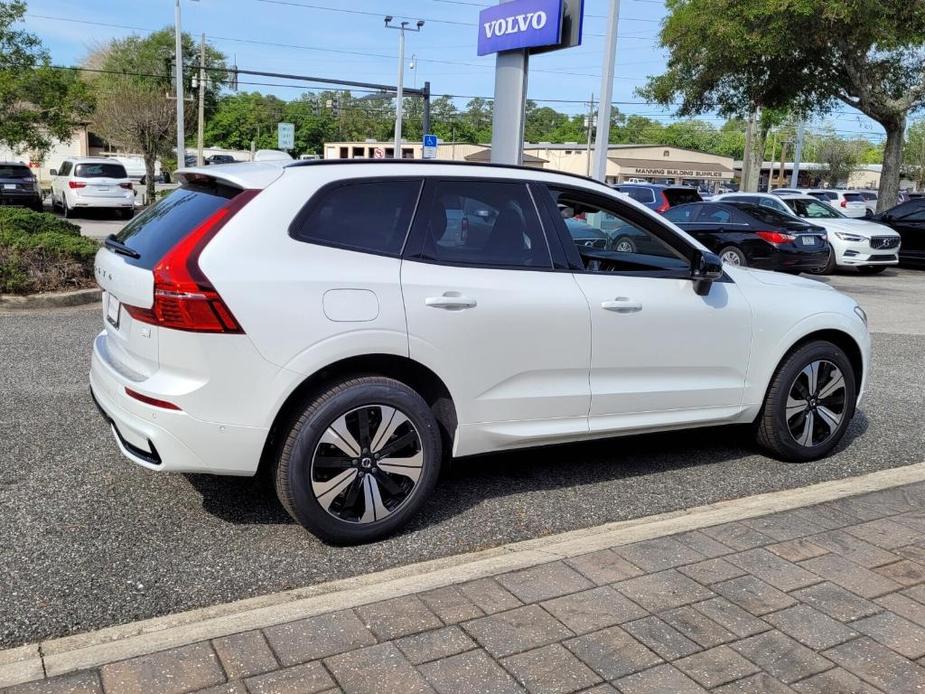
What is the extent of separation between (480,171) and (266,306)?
1395mm

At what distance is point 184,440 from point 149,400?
226 mm

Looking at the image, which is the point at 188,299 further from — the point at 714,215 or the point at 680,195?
the point at 680,195

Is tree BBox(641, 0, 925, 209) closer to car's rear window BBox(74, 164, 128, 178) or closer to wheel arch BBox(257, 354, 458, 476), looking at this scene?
car's rear window BBox(74, 164, 128, 178)

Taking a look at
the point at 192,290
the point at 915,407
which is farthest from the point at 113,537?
the point at 915,407

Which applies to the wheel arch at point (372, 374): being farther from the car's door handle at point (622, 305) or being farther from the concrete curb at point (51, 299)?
the concrete curb at point (51, 299)

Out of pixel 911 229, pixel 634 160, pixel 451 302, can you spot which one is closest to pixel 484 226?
pixel 451 302

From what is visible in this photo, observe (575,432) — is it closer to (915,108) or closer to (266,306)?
(266,306)

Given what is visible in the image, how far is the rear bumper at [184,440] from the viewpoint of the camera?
11.7 feet

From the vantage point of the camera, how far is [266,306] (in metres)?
3.57

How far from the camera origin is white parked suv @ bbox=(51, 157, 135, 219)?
24.3m

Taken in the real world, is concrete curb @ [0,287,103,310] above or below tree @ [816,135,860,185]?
below

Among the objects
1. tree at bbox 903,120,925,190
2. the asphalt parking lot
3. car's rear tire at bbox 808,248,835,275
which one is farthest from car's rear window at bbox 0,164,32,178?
tree at bbox 903,120,925,190

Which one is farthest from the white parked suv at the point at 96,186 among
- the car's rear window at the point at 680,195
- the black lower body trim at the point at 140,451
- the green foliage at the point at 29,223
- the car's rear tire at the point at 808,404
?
the car's rear tire at the point at 808,404

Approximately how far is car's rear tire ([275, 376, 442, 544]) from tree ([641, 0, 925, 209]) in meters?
18.1
